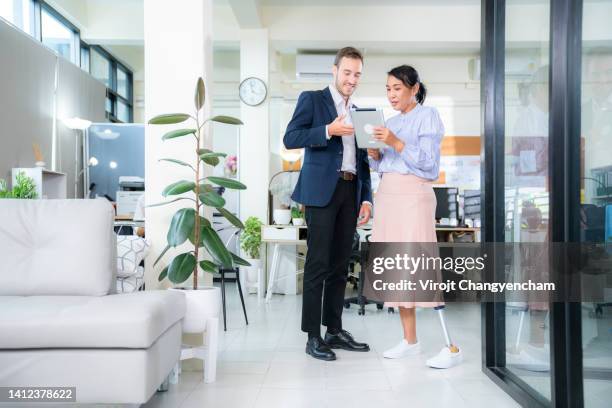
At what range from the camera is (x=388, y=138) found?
269 cm

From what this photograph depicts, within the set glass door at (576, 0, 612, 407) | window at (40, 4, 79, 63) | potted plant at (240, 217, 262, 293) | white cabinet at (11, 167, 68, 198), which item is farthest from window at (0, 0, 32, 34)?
glass door at (576, 0, 612, 407)

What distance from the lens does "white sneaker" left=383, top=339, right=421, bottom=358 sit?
2945mm

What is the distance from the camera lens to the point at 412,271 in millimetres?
2965

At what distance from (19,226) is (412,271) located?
6.33 feet

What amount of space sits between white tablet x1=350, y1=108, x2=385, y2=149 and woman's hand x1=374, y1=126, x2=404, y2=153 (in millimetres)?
20

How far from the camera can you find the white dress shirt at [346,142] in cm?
295

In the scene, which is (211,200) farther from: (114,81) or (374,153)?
(114,81)

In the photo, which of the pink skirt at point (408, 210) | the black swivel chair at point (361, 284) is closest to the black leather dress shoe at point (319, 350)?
the pink skirt at point (408, 210)

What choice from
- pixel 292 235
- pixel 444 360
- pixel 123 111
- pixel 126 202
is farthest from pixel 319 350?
pixel 123 111

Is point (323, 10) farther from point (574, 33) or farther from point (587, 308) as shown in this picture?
point (587, 308)

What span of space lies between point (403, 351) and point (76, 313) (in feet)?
5.88

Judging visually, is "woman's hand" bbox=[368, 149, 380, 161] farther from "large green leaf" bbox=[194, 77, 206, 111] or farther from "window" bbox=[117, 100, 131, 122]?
"window" bbox=[117, 100, 131, 122]

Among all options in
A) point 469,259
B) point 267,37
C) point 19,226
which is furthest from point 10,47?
point 469,259

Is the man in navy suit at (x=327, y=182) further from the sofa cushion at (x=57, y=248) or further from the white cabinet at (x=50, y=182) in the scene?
the white cabinet at (x=50, y=182)
